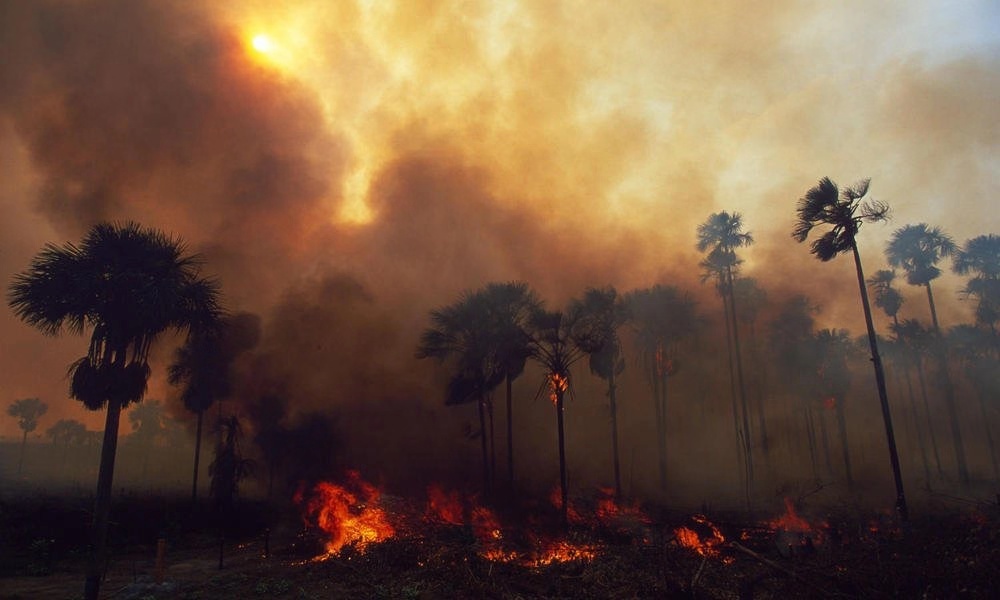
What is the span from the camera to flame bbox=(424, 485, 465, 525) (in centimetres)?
2991

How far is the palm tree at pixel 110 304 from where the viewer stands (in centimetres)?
1895

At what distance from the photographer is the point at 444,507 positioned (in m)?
33.8

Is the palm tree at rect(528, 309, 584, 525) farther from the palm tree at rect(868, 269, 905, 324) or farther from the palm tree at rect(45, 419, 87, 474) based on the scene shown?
the palm tree at rect(45, 419, 87, 474)

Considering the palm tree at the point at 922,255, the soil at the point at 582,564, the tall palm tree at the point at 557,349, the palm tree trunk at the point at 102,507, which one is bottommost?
Answer: the soil at the point at 582,564

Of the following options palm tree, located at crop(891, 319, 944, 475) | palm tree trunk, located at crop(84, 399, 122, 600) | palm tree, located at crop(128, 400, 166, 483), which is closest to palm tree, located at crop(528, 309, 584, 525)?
palm tree trunk, located at crop(84, 399, 122, 600)

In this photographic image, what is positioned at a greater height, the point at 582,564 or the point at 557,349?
the point at 557,349

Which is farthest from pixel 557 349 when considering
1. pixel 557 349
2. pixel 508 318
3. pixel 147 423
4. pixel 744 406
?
pixel 147 423

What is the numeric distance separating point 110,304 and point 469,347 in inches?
898

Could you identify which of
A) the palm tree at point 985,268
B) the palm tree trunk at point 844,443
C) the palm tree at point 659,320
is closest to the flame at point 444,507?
the palm tree at point 659,320

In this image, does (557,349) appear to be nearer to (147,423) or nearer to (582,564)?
(582,564)

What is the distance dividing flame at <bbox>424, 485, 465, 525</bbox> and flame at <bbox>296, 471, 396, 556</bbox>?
9.43 ft

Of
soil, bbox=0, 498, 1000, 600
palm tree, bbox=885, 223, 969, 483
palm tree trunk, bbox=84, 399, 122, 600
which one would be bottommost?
soil, bbox=0, 498, 1000, 600

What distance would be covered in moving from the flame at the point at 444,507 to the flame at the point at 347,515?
2.87 metres

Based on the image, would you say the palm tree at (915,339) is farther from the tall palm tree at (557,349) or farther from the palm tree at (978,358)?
the tall palm tree at (557,349)
